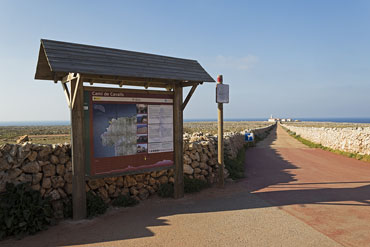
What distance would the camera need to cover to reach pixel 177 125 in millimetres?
7969

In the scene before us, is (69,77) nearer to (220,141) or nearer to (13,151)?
(13,151)

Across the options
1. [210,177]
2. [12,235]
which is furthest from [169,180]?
[12,235]

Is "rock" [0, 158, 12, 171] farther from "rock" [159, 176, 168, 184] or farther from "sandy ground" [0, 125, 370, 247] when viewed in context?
"rock" [159, 176, 168, 184]

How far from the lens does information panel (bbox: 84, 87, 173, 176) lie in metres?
6.48

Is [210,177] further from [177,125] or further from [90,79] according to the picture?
[90,79]

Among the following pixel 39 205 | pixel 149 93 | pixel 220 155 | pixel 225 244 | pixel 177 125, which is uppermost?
pixel 149 93

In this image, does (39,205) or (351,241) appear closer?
(351,241)

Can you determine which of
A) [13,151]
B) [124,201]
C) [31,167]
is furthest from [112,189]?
[13,151]

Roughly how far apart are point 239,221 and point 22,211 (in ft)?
15.6

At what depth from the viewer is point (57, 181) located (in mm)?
6379

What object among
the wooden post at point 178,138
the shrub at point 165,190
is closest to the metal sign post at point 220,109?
the wooden post at point 178,138

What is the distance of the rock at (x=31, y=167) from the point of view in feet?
19.6

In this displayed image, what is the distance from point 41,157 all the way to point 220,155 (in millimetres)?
5634

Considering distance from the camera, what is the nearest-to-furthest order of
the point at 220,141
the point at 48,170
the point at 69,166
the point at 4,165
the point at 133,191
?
the point at 4,165
the point at 48,170
the point at 69,166
the point at 133,191
the point at 220,141
